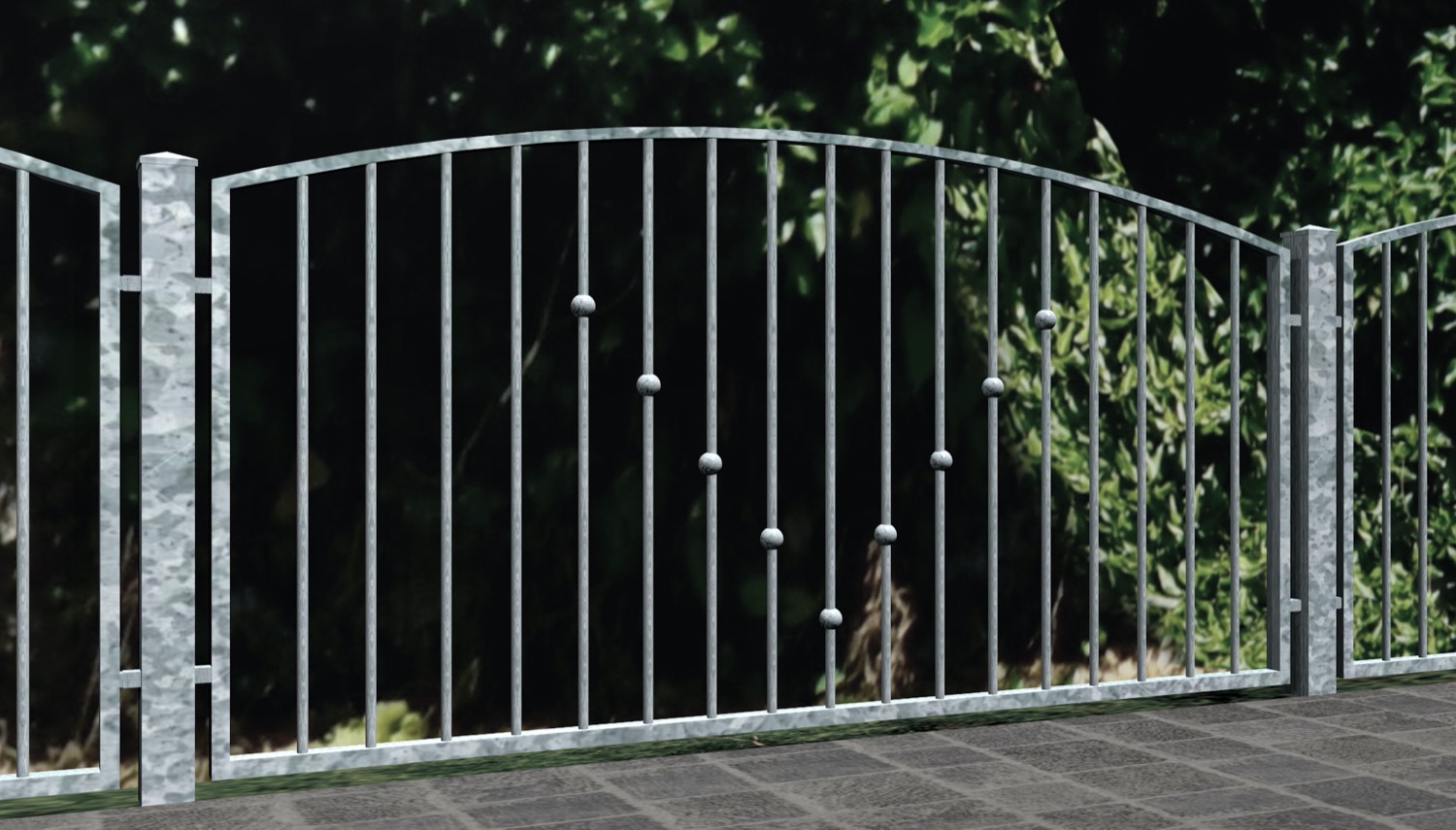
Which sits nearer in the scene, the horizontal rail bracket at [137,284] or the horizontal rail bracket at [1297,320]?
the horizontal rail bracket at [137,284]

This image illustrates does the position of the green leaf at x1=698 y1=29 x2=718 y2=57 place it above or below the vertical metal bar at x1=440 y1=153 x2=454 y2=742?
above

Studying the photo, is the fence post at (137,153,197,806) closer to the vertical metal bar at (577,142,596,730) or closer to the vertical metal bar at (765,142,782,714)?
the vertical metal bar at (577,142,596,730)

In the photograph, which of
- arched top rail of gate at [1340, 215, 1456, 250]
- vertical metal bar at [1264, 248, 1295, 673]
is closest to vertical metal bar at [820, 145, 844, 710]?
vertical metal bar at [1264, 248, 1295, 673]

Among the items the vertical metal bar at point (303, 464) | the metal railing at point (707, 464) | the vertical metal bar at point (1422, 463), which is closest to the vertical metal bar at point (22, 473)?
the metal railing at point (707, 464)

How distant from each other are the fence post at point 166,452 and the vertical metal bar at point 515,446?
0.88 m

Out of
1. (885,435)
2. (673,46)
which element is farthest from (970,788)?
(673,46)

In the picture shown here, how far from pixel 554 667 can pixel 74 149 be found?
2088mm

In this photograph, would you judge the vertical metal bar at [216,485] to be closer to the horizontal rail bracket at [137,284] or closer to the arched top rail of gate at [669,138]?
the horizontal rail bracket at [137,284]

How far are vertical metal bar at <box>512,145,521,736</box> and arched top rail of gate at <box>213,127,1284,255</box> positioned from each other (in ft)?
0.49

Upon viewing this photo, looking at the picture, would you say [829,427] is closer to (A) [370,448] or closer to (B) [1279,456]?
(A) [370,448]

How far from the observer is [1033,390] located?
6.44m

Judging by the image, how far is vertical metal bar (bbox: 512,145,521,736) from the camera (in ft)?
16.8

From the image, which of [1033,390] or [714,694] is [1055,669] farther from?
[714,694]

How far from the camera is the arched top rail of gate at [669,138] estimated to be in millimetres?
4848
